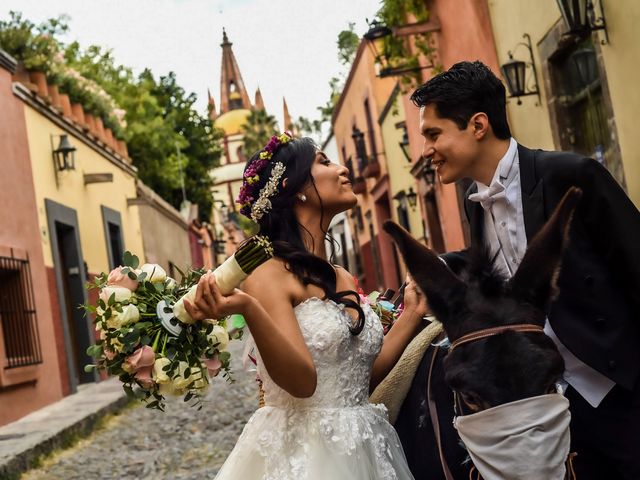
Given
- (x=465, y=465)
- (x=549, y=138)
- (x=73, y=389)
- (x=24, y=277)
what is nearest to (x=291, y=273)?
(x=465, y=465)

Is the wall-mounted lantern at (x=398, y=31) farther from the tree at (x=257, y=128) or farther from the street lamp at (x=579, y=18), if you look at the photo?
the tree at (x=257, y=128)

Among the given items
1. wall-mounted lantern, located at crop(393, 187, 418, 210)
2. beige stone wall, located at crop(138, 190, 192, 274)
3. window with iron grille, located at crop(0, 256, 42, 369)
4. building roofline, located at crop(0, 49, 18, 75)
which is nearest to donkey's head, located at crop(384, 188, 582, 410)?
window with iron grille, located at crop(0, 256, 42, 369)

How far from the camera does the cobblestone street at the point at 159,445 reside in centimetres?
831

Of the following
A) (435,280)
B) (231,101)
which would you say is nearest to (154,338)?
(435,280)

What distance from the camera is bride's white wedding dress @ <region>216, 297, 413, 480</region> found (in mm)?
3242

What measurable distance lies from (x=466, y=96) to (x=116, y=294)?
51.1 inches

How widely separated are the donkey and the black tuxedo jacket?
0.69 ft

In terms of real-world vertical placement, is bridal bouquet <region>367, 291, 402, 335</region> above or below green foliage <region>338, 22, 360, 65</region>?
below

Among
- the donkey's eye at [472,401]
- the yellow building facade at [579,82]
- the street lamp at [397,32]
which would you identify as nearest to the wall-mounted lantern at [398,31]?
the street lamp at [397,32]

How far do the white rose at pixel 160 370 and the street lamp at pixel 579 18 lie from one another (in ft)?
19.9

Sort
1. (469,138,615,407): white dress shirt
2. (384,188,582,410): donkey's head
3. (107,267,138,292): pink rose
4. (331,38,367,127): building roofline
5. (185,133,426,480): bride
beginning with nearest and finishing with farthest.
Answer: (384,188,582,410): donkey's head → (469,138,615,407): white dress shirt → (185,133,426,480): bride → (107,267,138,292): pink rose → (331,38,367,127): building roofline

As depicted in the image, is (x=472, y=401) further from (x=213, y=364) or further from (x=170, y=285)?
(x=170, y=285)

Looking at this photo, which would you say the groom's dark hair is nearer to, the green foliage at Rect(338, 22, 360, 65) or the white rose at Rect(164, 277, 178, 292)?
the white rose at Rect(164, 277, 178, 292)

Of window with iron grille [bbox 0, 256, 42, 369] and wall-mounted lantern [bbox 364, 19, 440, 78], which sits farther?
wall-mounted lantern [bbox 364, 19, 440, 78]
